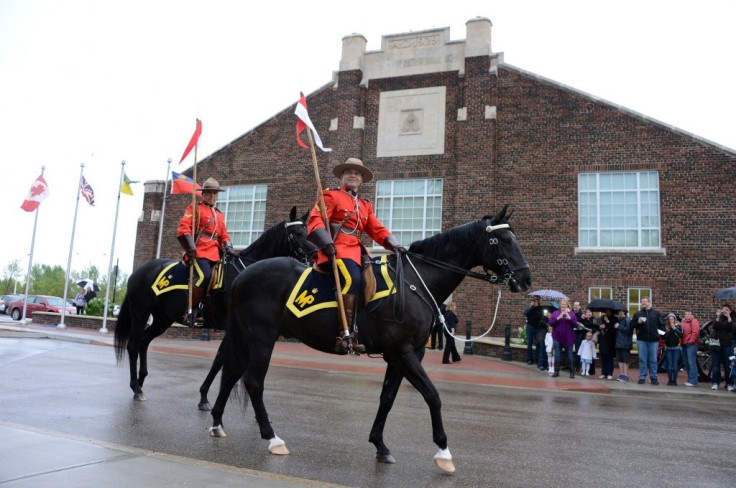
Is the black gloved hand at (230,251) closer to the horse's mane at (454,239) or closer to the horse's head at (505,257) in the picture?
the horse's mane at (454,239)

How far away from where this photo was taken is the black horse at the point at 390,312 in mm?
5387

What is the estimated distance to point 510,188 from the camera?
21.8 meters

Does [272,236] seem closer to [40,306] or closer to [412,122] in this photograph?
[412,122]

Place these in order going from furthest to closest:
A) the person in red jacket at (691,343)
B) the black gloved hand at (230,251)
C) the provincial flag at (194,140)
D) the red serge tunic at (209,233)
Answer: the person in red jacket at (691,343), the provincial flag at (194,140), the red serge tunic at (209,233), the black gloved hand at (230,251)

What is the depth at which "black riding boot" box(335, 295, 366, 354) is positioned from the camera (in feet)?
Answer: 17.9

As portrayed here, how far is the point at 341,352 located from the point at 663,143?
19077mm

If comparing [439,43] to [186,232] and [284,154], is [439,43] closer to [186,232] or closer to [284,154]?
[284,154]

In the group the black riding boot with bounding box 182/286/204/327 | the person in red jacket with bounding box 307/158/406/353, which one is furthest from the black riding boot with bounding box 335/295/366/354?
the black riding boot with bounding box 182/286/204/327

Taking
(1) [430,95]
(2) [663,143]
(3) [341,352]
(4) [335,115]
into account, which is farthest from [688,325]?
(4) [335,115]

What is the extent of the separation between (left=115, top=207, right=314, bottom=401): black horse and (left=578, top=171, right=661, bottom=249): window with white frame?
15590 mm

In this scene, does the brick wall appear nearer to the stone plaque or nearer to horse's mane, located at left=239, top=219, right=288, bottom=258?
the stone plaque

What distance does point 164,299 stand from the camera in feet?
27.3

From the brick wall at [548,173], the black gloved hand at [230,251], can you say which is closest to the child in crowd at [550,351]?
the brick wall at [548,173]

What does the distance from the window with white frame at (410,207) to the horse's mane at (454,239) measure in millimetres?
16765
